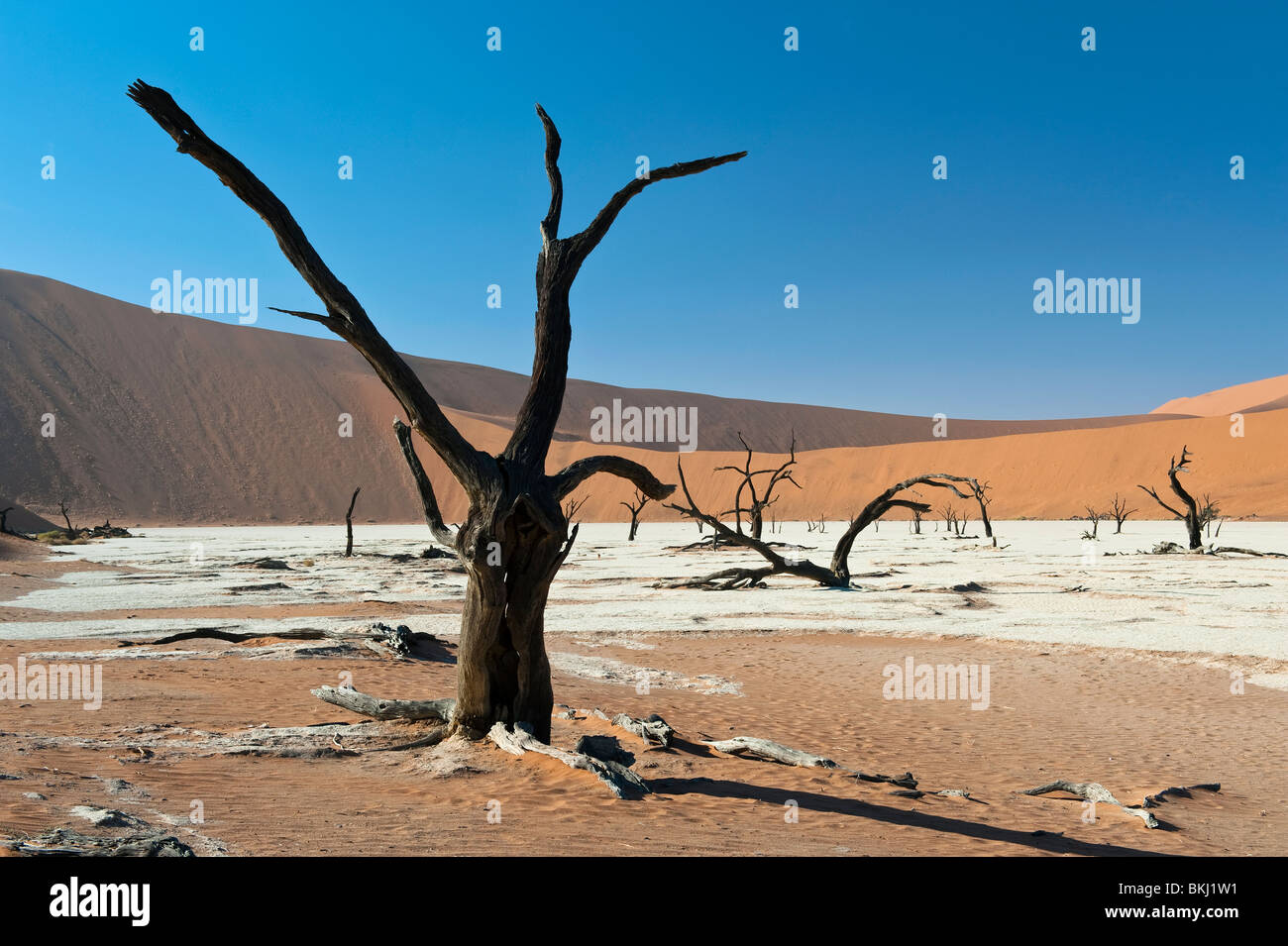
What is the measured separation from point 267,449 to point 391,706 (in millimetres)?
86492

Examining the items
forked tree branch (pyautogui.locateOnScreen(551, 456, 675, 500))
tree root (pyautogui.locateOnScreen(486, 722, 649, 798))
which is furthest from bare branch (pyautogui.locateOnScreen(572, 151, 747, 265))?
tree root (pyautogui.locateOnScreen(486, 722, 649, 798))

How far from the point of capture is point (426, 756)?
6.92m

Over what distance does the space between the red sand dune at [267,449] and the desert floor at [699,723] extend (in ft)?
159

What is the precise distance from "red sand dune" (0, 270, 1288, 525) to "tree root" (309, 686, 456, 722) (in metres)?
56.4

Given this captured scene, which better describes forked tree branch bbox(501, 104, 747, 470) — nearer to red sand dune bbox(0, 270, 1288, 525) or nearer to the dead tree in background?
the dead tree in background

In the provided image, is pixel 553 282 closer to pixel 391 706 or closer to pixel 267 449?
pixel 391 706

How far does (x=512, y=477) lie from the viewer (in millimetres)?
7012

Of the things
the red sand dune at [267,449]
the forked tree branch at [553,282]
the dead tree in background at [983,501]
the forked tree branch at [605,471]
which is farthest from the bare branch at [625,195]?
the red sand dune at [267,449]

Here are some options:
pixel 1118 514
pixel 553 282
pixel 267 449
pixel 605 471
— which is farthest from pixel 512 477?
pixel 267 449

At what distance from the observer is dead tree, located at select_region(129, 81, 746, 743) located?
650 centimetres

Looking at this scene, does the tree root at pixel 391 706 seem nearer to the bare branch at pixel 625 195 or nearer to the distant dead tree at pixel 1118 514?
the bare branch at pixel 625 195

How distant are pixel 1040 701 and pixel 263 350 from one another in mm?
110989
